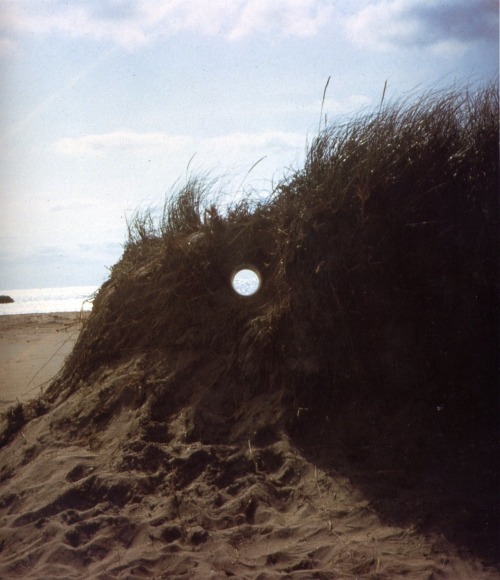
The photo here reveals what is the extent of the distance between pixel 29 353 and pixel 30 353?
0.02m

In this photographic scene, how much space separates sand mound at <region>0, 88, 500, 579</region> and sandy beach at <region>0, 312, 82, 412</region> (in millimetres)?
1562

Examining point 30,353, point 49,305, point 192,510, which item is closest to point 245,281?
point 192,510

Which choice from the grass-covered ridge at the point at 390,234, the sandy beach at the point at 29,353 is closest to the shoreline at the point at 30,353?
the sandy beach at the point at 29,353

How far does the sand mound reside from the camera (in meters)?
3.75

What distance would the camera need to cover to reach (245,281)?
18.4 feet

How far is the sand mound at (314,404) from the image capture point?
375cm

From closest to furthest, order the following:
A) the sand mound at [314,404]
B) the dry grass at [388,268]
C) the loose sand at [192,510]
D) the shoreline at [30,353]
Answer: the loose sand at [192,510], the sand mound at [314,404], the dry grass at [388,268], the shoreline at [30,353]

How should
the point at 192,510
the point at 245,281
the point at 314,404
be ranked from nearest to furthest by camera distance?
1. the point at 192,510
2. the point at 314,404
3. the point at 245,281

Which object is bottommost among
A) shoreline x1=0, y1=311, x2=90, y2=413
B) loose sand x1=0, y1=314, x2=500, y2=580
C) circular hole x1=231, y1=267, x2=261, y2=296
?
loose sand x1=0, y1=314, x2=500, y2=580

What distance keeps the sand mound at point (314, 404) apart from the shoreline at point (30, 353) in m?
1.54

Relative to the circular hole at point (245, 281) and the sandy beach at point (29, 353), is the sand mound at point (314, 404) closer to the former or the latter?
the circular hole at point (245, 281)

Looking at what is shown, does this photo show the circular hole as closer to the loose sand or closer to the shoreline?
the loose sand

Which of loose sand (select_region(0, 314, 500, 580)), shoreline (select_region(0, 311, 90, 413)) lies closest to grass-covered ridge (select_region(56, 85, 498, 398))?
loose sand (select_region(0, 314, 500, 580))

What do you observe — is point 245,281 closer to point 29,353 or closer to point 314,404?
point 314,404
